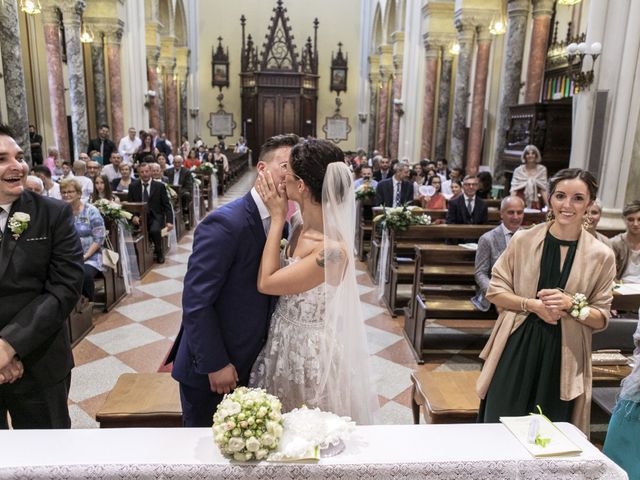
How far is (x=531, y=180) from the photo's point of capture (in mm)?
7531

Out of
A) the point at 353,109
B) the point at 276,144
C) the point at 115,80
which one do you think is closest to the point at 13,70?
the point at 115,80

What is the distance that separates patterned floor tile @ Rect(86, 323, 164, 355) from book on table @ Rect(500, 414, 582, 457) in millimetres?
3774

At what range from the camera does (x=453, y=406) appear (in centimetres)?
288

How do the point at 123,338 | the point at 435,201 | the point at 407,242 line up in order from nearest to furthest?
1. the point at 123,338
2. the point at 407,242
3. the point at 435,201

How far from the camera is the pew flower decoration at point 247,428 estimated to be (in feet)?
5.09

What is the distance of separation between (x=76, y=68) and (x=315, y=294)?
10205 millimetres

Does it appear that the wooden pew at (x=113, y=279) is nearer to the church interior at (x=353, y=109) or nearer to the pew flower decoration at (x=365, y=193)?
the church interior at (x=353, y=109)

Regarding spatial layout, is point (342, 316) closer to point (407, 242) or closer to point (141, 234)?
point (407, 242)

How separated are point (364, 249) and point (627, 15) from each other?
15.5 ft

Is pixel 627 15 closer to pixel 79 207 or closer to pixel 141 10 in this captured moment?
pixel 79 207

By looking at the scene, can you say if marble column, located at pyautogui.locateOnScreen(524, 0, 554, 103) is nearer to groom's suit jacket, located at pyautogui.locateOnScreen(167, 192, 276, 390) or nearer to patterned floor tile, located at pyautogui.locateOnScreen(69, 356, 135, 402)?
patterned floor tile, located at pyautogui.locateOnScreen(69, 356, 135, 402)

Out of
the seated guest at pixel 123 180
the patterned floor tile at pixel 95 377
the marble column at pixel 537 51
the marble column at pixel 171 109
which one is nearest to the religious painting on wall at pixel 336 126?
the marble column at pixel 171 109

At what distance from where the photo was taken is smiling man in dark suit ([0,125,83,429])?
2.12 metres

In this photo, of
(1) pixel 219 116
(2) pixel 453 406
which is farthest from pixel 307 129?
(2) pixel 453 406
